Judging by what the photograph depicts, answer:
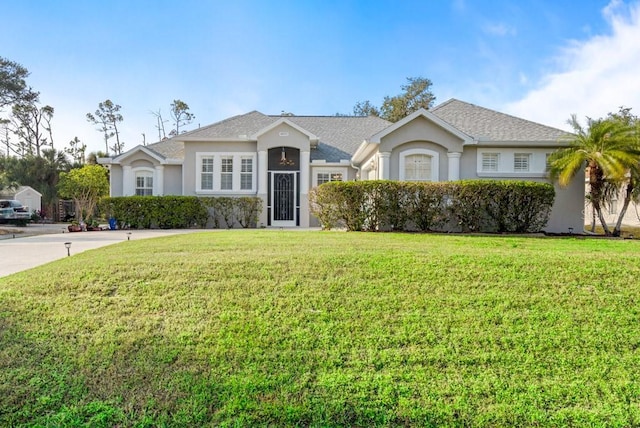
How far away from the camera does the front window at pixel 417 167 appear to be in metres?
14.6

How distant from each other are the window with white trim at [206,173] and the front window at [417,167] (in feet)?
30.6

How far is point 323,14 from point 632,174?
505 inches

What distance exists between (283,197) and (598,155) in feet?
42.5

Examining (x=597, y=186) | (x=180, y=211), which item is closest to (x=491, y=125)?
(x=597, y=186)

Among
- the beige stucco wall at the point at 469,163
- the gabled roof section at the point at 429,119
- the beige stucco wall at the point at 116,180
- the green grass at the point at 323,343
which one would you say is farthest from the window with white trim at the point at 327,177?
the green grass at the point at 323,343

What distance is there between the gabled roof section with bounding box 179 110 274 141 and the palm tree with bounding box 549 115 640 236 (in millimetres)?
13356

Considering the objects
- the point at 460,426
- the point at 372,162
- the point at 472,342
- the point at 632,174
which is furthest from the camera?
the point at 372,162

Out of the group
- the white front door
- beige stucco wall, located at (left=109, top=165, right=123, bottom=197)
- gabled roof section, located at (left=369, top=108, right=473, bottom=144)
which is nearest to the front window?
gabled roof section, located at (left=369, top=108, right=473, bottom=144)

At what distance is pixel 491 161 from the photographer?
49.0 ft

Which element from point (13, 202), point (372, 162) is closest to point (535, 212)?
point (372, 162)

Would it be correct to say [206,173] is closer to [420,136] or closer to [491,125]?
[420,136]

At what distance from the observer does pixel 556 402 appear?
11.3 feet

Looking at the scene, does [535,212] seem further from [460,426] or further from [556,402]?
[460,426]

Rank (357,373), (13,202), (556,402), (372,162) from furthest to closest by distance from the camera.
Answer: (13,202), (372,162), (357,373), (556,402)
